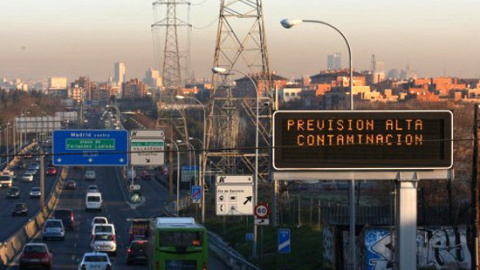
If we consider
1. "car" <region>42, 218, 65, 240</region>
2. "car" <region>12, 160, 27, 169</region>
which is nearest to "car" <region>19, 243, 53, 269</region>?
"car" <region>42, 218, 65, 240</region>

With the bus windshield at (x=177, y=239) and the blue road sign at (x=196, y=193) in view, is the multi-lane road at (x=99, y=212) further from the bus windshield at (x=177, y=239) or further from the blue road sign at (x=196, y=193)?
the bus windshield at (x=177, y=239)

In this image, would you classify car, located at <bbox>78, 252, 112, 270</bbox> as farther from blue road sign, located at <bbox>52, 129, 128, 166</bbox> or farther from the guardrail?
blue road sign, located at <bbox>52, 129, 128, 166</bbox>

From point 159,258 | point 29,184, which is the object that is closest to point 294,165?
point 159,258

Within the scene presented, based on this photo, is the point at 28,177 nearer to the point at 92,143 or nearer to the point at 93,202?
the point at 93,202

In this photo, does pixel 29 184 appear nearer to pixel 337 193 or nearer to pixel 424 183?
pixel 337 193

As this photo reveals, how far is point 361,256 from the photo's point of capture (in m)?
35.9

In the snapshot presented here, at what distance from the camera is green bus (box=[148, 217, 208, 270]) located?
1316 inches

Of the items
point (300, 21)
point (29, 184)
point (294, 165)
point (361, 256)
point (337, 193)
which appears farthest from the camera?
point (29, 184)

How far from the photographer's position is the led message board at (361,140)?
1012 inches

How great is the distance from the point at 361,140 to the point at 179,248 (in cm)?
985

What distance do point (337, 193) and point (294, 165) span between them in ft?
182

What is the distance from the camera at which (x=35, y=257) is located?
41.3 m

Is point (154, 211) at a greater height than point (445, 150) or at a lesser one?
lesser

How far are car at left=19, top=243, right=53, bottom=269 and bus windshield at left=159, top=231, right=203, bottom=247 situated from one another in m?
9.26
